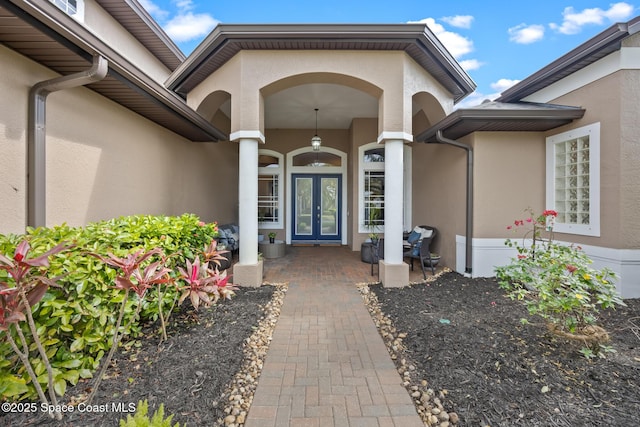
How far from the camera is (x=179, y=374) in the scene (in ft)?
7.77

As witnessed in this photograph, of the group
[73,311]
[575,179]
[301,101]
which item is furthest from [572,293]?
[301,101]

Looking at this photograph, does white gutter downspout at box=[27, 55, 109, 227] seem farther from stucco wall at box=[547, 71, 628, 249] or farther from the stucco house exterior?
stucco wall at box=[547, 71, 628, 249]

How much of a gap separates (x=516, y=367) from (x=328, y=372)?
1.59 meters

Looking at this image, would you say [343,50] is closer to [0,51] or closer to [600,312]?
[0,51]

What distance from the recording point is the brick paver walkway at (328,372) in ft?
6.69

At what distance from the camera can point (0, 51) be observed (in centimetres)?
271

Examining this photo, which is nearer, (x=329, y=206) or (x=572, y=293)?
(x=572, y=293)

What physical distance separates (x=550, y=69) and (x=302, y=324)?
597 cm

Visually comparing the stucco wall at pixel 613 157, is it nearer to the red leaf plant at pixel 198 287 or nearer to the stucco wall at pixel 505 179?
the stucco wall at pixel 505 179

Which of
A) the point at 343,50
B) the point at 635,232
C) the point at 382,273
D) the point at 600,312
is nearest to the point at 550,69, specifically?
the point at 635,232

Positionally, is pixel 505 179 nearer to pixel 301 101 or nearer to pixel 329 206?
pixel 301 101

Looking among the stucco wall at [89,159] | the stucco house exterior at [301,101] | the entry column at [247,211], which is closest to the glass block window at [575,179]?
the stucco house exterior at [301,101]

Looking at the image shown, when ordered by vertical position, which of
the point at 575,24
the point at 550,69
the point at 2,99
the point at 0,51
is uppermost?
the point at 575,24

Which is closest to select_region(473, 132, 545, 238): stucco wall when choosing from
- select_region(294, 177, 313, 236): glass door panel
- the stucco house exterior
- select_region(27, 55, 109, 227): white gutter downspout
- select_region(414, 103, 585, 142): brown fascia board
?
the stucco house exterior
